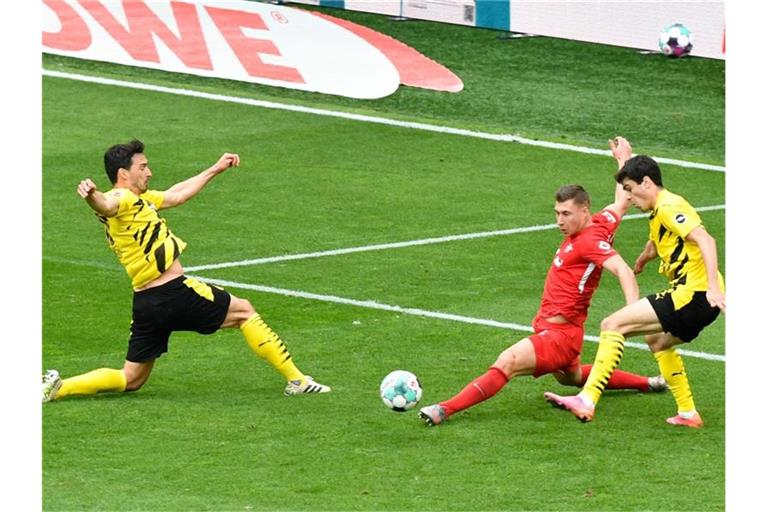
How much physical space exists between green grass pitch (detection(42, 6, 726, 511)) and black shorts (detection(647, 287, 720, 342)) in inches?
26.4

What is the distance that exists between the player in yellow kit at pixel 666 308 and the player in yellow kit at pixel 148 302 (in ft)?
6.72

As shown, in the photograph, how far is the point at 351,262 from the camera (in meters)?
16.2

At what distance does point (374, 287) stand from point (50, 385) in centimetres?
408

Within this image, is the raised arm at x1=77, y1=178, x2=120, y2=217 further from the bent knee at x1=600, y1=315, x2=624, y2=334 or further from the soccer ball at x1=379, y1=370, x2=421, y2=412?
the bent knee at x1=600, y1=315, x2=624, y2=334

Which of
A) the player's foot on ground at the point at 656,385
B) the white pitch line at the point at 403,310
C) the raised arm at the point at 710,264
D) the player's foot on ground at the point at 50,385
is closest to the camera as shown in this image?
the raised arm at the point at 710,264

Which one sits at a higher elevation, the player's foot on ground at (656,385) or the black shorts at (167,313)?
the black shorts at (167,313)

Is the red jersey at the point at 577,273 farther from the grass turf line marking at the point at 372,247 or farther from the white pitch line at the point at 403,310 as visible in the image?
the grass turf line marking at the point at 372,247

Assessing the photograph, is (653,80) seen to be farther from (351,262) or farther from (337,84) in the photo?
(351,262)

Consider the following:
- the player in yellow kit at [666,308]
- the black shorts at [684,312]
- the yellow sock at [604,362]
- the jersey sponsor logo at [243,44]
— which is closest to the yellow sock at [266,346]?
the player in yellow kit at [666,308]

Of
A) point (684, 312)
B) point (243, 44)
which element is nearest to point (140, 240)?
point (684, 312)

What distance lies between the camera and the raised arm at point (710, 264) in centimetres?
1086

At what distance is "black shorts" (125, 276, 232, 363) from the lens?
11.9m

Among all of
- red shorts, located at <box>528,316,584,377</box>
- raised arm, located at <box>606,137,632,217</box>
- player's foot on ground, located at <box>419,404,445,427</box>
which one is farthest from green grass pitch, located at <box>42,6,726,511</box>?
raised arm, located at <box>606,137,632,217</box>

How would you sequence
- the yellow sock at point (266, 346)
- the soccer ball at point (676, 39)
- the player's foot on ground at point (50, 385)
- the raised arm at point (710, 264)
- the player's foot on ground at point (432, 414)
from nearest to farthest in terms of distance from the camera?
the raised arm at point (710, 264), the player's foot on ground at point (432, 414), the player's foot on ground at point (50, 385), the yellow sock at point (266, 346), the soccer ball at point (676, 39)
